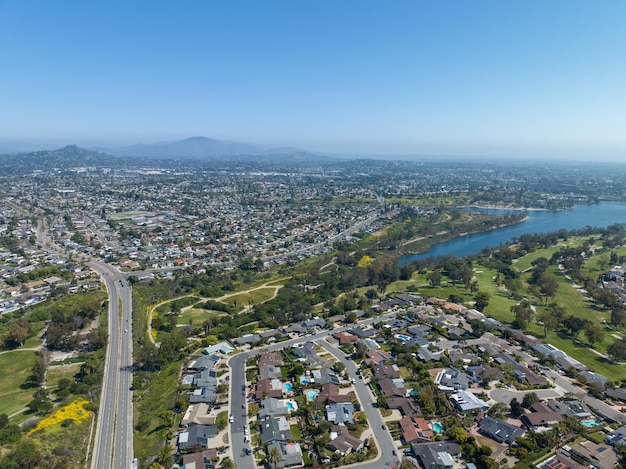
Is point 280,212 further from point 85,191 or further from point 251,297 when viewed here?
point 85,191

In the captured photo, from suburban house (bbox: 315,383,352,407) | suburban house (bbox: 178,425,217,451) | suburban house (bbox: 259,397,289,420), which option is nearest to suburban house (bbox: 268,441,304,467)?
suburban house (bbox: 259,397,289,420)

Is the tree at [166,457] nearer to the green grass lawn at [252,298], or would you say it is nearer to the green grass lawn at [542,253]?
the green grass lawn at [252,298]

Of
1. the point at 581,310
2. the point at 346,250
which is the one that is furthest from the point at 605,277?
the point at 346,250

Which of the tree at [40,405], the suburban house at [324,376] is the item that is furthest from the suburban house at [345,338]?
the tree at [40,405]

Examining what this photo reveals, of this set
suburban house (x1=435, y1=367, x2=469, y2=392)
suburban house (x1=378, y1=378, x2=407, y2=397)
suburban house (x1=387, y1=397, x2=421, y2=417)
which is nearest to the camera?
suburban house (x1=387, y1=397, x2=421, y2=417)

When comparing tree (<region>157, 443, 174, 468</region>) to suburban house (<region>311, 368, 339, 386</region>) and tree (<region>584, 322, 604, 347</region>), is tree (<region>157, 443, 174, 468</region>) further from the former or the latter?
tree (<region>584, 322, 604, 347</region>)

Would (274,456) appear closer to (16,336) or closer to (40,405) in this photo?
(40,405)
